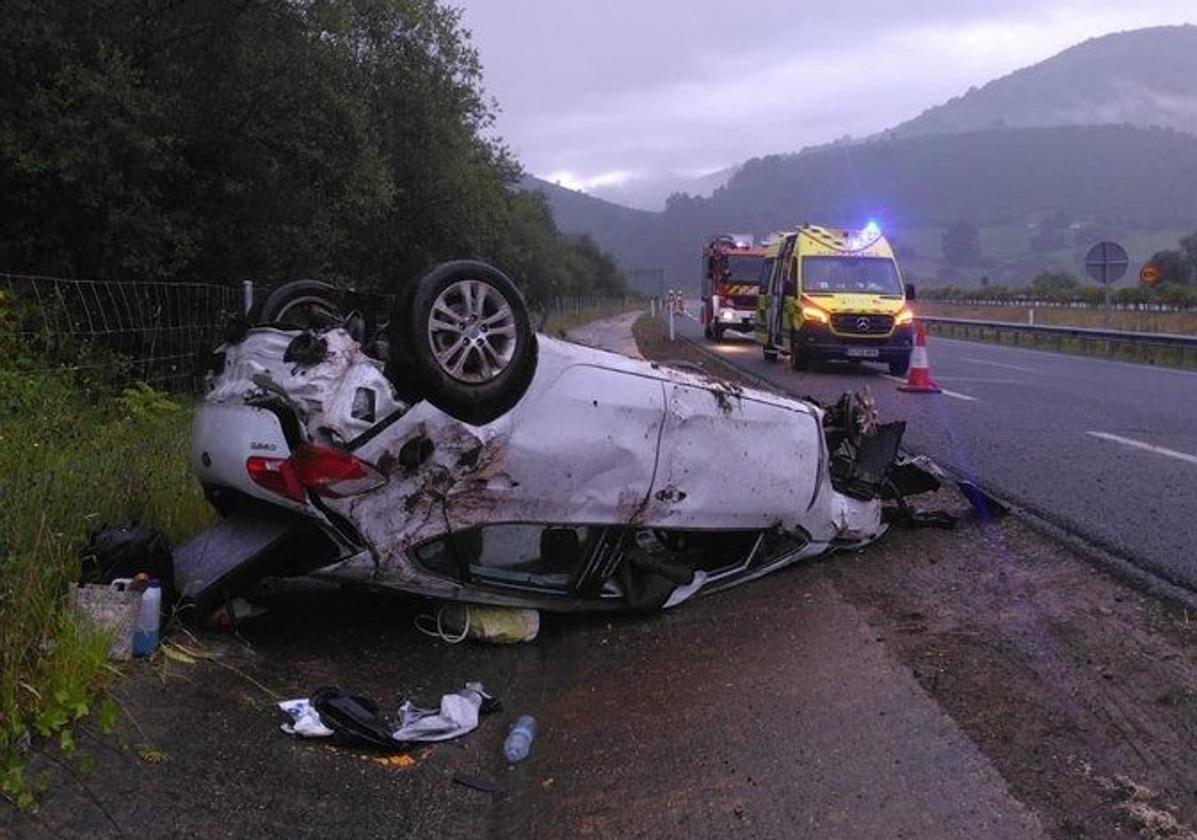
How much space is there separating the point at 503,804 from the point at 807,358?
15.3 metres

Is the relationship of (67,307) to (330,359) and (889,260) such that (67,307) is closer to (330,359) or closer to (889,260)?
(330,359)

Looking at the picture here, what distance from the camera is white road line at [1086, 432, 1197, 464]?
8734mm

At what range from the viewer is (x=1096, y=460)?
8.58 m

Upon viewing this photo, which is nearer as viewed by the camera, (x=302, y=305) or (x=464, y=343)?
(x=464, y=343)

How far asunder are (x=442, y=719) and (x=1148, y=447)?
761 cm

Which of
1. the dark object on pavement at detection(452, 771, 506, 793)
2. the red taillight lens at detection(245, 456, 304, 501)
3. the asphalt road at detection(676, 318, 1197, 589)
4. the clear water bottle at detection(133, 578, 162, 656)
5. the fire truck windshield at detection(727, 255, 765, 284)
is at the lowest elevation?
the dark object on pavement at detection(452, 771, 506, 793)

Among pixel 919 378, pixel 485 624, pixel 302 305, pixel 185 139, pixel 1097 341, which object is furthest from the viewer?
pixel 1097 341

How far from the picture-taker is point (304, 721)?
377 cm

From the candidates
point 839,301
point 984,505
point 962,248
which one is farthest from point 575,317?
point 962,248

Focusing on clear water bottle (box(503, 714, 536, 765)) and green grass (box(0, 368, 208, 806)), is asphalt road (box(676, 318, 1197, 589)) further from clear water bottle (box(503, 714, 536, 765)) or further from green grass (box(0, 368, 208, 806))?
green grass (box(0, 368, 208, 806))

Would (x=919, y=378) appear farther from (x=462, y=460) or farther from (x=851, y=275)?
(x=462, y=460)

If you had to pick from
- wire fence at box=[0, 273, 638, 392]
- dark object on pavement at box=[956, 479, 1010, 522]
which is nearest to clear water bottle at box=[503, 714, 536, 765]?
dark object on pavement at box=[956, 479, 1010, 522]

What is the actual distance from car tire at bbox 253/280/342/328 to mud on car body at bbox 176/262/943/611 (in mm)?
500

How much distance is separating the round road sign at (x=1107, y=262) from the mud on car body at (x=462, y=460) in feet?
83.7
